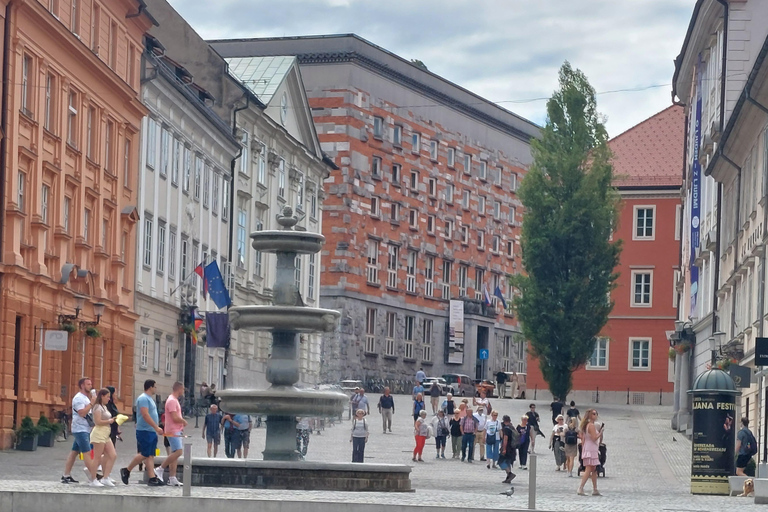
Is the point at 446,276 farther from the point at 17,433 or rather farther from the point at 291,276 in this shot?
the point at 291,276

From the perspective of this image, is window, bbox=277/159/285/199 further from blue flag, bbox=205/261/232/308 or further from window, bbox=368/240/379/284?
blue flag, bbox=205/261/232/308

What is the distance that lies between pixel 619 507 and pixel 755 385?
17794 mm

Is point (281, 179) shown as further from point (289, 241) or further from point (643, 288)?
point (289, 241)

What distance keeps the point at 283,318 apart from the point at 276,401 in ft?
4.60

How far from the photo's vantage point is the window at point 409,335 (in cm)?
9569

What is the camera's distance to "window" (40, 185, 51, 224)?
41.6 m

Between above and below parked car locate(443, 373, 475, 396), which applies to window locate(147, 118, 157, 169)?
above

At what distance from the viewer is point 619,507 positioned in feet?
81.9

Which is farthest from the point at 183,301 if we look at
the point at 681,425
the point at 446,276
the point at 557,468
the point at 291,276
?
the point at 446,276

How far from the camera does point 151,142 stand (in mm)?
54031

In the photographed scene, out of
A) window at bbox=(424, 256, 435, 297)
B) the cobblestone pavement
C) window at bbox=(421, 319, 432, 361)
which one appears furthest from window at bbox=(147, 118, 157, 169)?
window at bbox=(424, 256, 435, 297)

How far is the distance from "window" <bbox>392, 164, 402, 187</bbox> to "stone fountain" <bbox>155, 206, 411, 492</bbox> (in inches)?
2615

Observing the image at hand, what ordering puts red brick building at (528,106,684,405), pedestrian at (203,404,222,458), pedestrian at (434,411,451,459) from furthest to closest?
red brick building at (528,106,684,405) < pedestrian at (434,411,451,459) < pedestrian at (203,404,222,458)

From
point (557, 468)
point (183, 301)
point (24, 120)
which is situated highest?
point (24, 120)
